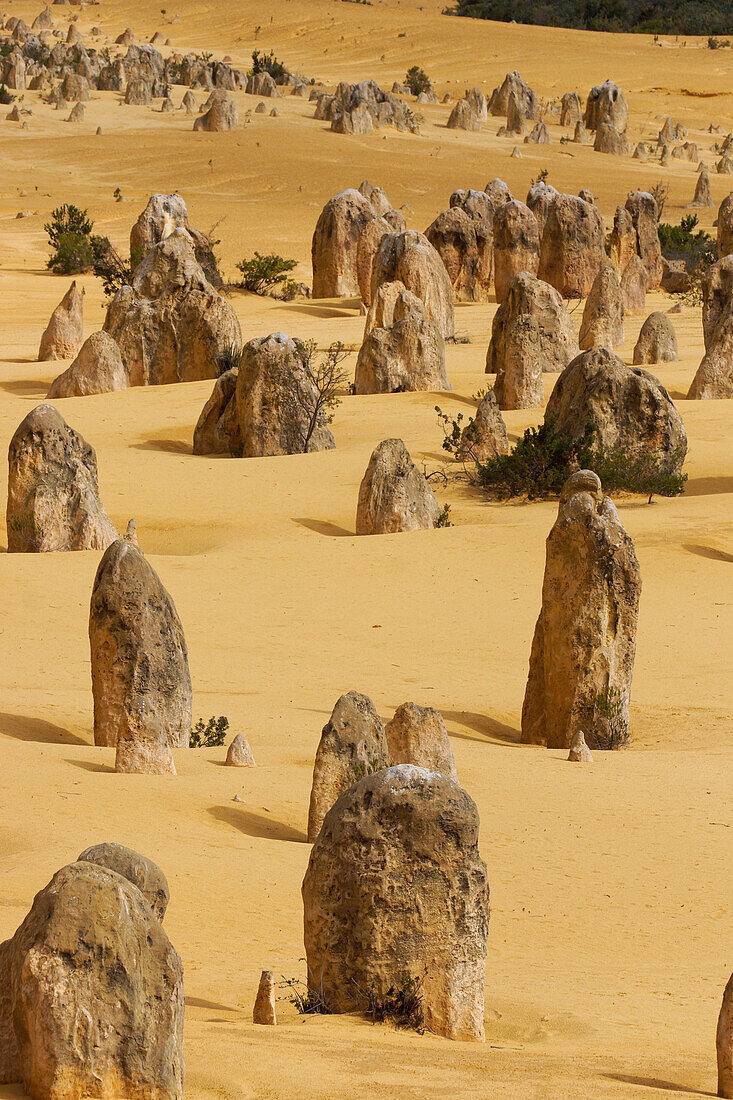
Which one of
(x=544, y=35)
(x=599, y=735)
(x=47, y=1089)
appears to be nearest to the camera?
(x=47, y=1089)

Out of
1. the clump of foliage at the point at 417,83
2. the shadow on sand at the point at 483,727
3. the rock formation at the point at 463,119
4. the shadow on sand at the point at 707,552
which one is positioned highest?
the clump of foliage at the point at 417,83

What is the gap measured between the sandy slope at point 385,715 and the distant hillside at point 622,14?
4298 cm

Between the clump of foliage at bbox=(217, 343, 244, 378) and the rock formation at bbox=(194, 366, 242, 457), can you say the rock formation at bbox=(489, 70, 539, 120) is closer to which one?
the clump of foliage at bbox=(217, 343, 244, 378)

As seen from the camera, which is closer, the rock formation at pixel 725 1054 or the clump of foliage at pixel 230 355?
the rock formation at pixel 725 1054

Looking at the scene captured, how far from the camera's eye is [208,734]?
8328mm

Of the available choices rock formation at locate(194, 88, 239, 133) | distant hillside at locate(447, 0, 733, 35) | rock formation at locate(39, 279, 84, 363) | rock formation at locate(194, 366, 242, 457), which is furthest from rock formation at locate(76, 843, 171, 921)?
distant hillside at locate(447, 0, 733, 35)

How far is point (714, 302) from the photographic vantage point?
20.7 metres

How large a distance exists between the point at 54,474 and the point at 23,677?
147 inches

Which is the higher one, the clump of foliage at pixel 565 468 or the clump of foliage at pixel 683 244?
the clump of foliage at pixel 683 244

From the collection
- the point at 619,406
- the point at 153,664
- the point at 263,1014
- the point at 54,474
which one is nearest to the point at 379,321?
the point at 619,406

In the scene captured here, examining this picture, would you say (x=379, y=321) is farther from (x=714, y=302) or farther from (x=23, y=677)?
(x=23, y=677)

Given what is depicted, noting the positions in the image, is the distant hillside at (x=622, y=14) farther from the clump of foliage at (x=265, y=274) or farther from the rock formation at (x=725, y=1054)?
the rock formation at (x=725, y=1054)

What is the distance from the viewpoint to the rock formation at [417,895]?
14.9ft

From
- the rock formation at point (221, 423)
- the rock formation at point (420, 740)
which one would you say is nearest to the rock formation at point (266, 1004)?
the rock formation at point (420, 740)
